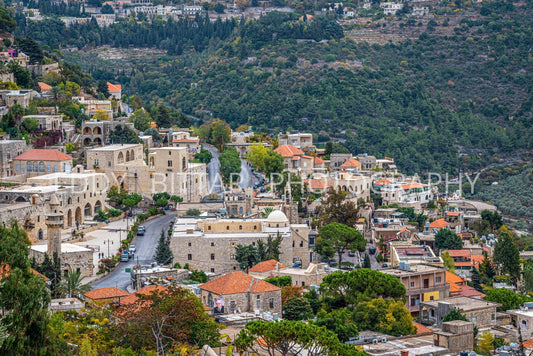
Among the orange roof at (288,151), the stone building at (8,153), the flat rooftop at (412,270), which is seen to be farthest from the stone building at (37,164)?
the flat rooftop at (412,270)

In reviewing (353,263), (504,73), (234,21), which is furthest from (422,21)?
(353,263)

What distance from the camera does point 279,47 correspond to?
4584 inches

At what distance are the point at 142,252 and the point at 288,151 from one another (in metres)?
24.7

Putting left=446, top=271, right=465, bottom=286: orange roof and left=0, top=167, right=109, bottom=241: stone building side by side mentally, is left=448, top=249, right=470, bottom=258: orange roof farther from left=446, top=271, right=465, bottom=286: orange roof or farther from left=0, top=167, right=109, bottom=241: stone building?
left=0, top=167, right=109, bottom=241: stone building

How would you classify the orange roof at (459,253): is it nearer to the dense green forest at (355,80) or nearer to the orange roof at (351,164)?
the orange roof at (351,164)

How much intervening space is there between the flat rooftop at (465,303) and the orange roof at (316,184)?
22944mm

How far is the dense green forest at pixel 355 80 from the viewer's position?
10338 cm

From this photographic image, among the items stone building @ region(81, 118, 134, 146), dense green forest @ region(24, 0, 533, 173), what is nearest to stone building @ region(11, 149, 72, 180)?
stone building @ region(81, 118, 134, 146)

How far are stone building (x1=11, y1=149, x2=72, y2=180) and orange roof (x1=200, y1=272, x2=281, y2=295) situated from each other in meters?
19.9

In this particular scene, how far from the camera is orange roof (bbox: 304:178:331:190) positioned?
207 ft

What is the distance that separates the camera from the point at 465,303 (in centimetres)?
3912

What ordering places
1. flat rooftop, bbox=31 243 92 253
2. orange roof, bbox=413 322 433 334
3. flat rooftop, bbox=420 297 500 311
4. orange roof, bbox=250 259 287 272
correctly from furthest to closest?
orange roof, bbox=250 259 287 272, flat rooftop, bbox=31 243 92 253, flat rooftop, bbox=420 297 500 311, orange roof, bbox=413 322 433 334

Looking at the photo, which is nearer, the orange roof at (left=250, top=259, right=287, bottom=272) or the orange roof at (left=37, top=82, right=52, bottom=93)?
the orange roof at (left=250, top=259, right=287, bottom=272)

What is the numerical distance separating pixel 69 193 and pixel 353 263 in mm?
15458
